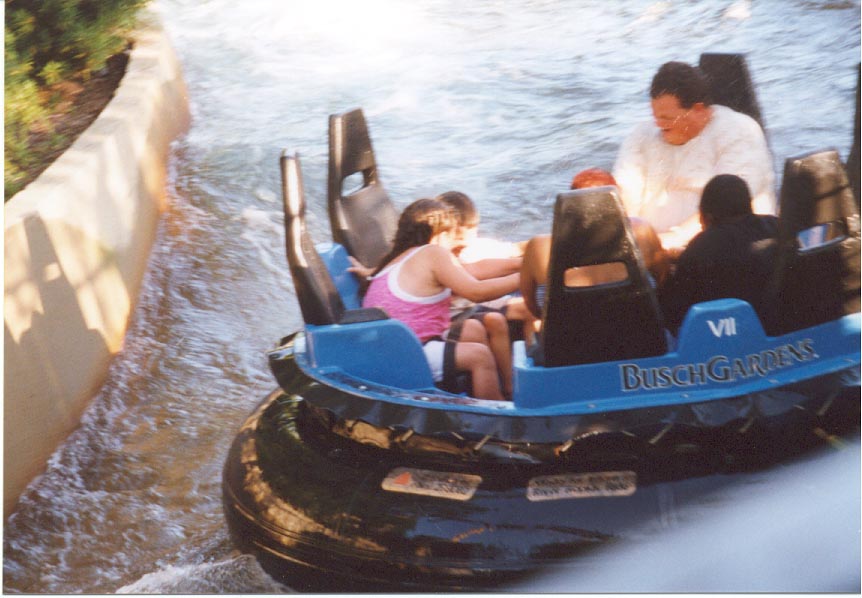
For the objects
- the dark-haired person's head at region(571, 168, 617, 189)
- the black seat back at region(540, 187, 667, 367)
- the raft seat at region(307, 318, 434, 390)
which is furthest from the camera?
the dark-haired person's head at region(571, 168, 617, 189)

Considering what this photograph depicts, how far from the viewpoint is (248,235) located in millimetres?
4957

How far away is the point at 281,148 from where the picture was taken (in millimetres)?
6137

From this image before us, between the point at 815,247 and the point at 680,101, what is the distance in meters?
0.84

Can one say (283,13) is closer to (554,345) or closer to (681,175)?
(681,175)

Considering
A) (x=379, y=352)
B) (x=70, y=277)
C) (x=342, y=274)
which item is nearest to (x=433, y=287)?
(x=379, y=352)

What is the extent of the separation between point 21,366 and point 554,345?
5.24 feet

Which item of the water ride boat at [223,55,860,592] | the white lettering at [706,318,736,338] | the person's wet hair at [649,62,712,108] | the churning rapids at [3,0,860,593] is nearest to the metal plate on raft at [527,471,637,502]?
the water ride boat at [223,55,860,592]

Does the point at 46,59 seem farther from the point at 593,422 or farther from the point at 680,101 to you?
the point at 593,422

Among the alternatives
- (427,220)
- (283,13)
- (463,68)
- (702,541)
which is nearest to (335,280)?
(427,220)

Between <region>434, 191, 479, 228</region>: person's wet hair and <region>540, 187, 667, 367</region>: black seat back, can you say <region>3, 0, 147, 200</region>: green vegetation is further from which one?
<region>540, 187, 667, 367</region>: black seat back

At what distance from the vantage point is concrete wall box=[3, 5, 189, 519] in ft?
9.50

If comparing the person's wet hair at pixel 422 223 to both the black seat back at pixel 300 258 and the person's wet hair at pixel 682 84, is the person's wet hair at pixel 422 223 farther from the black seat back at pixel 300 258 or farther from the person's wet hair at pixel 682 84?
the person's wet hair at pixel 682 84

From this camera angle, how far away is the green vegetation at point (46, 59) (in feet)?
12.2

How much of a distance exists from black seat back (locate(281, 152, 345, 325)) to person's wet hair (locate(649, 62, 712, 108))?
1.09 meters
